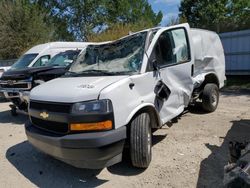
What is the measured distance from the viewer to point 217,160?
16.4ft

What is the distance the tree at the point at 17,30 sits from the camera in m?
Result: 29.2

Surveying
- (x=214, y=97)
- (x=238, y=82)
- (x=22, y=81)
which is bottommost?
(x=238, y=82)

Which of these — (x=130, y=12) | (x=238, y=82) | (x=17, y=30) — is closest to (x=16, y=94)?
(x=238, y=82)

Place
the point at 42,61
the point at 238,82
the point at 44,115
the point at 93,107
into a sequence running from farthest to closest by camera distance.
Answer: the point at 238,82
the point at 42,61
the point at 44,115
the point at 93,107

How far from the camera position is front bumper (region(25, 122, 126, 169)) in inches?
159

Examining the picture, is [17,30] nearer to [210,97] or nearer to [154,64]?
[210,97]

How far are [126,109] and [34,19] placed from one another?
2797cm

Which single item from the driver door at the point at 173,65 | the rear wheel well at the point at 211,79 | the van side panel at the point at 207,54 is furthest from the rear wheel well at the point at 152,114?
the rear wheel well at the point at 211,79

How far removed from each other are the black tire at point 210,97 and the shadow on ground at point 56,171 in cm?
345

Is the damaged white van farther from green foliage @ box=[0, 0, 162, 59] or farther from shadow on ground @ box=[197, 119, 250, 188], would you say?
green foliage @ box=[0, 0, 162, 59]

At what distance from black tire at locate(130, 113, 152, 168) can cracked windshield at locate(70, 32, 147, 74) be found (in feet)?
2.76

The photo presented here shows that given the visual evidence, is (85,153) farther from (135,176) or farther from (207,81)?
(207,81)

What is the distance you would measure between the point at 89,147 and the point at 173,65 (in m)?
2.48

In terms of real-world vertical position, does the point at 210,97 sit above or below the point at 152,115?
below
